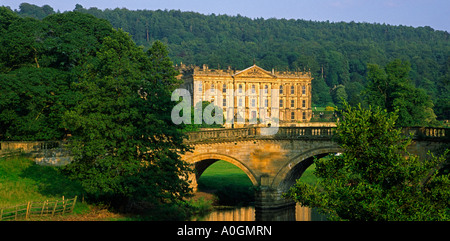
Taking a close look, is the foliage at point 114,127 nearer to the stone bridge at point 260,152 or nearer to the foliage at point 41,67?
the foliage at point 41,67

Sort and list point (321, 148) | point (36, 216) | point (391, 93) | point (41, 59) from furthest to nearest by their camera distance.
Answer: point (391, 93) → point (41, 59) → point (321, 148) → point (36, 216)

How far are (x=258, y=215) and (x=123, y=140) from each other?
1293cm

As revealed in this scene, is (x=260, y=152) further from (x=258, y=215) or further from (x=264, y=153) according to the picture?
(x=258, y=215)

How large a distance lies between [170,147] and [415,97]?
3644 cm

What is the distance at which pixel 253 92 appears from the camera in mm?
109750

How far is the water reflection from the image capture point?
3950 cm

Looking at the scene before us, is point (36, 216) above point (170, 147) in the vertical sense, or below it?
below

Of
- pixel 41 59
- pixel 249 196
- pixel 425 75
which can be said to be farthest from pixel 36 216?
pixel 425 75

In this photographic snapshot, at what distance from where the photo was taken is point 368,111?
72.9 ft

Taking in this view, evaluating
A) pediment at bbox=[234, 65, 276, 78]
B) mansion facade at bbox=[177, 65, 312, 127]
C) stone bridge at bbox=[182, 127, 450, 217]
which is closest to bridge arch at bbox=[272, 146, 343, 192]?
stone bridge at bbox=[182, 127, 450, 217]

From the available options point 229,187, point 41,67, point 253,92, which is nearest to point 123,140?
point 41,67

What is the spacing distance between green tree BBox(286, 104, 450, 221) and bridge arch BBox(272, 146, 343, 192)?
15.8 meters
